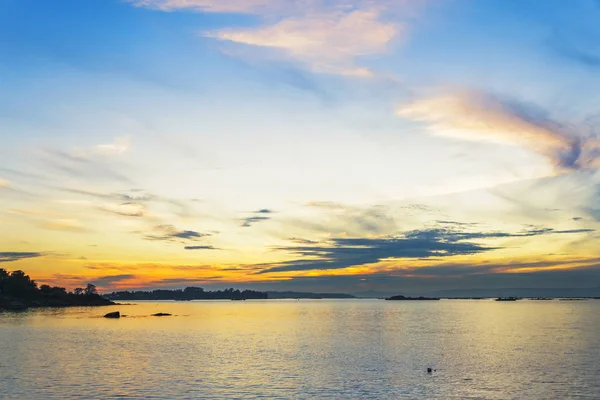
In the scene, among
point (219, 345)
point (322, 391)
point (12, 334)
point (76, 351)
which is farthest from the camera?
point (12, 334)

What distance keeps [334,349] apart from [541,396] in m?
43.0

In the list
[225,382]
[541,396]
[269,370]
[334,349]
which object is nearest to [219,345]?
[334,349]

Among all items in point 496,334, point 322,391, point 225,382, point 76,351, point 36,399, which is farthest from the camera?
point 496,334

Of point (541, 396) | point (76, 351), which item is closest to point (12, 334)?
point (76, 351)

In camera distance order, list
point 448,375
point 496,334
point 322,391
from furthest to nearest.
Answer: point 496,334 → point 448,375 → point 322,391

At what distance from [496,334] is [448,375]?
221 ft

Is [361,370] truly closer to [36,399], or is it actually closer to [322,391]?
[322,391]

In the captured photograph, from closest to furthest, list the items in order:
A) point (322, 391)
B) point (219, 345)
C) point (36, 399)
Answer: point (36, 399) → point (322, 391) → point (219, 345)

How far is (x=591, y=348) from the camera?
8994 cm

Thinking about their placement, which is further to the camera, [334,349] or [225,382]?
[334,349]

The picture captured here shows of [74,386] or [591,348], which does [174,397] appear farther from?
[591,348]

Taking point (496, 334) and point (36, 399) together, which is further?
point (496, 334)

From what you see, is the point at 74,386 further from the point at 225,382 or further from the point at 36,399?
the point at 225,382

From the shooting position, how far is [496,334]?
124 metres
